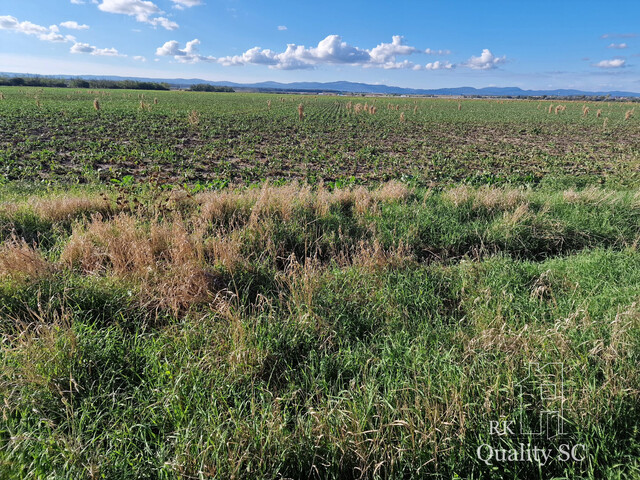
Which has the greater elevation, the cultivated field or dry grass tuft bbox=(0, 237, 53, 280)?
the cultivated field

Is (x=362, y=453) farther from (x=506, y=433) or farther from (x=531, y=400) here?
(x=531, y=400)

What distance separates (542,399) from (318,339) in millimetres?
1895

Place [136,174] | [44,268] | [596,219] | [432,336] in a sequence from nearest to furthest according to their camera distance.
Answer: [432,336], [44,268], [596,219], [136,174]

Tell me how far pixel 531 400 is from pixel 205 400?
249 cm

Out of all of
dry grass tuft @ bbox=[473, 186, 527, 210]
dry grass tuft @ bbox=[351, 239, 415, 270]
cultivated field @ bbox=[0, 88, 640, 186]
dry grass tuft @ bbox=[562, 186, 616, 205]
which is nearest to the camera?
dry grass tuft @ bbox=[351, 239, 415, 270]

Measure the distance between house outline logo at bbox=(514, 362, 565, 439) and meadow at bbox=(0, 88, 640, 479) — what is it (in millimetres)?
20

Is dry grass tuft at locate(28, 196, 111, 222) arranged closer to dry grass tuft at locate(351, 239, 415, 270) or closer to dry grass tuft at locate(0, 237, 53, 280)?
dry grass tuft at locate(0, 237, 53, 280)

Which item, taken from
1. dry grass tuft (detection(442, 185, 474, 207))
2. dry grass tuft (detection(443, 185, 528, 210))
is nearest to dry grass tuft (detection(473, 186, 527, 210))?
dry grass tuft (detection(443, 185, 528, 210))

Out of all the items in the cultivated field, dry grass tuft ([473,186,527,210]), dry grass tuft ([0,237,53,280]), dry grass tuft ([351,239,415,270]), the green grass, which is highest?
the cultivated field

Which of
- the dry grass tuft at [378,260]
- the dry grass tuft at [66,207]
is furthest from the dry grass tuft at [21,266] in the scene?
the dry grass tuft at [378,260]

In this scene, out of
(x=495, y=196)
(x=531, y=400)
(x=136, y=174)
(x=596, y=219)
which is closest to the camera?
(x=531, y=400)

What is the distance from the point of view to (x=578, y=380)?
2664 millimetres

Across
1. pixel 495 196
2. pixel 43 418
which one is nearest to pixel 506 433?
pixel 43 418

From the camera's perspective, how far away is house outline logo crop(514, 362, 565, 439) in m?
2.29
